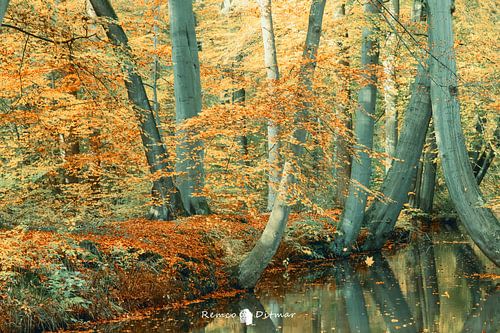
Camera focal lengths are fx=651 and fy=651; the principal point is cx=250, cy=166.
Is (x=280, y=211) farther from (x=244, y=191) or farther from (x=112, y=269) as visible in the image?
(x=112, y=269)

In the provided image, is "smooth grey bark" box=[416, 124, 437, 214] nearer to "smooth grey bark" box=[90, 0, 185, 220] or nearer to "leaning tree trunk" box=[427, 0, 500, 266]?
"leaning tree trunk" box=[427, 0, 500, 266]

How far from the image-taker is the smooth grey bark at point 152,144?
1128cm

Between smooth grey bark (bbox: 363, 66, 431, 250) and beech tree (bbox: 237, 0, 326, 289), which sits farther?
smooth grey bark (bbox: 363, 66, 431, 250)

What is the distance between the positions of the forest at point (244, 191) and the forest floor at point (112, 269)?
0.03 metres

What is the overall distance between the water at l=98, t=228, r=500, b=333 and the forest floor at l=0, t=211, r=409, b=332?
38 centimetres

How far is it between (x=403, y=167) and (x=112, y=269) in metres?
7.16

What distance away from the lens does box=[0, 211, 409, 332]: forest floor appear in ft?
25.2

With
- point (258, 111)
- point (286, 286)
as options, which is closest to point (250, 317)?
point (286, 286)

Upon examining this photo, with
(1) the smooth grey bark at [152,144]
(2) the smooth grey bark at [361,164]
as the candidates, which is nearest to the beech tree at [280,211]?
(1) the smooth grey bark at [152,144]

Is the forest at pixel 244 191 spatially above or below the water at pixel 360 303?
above

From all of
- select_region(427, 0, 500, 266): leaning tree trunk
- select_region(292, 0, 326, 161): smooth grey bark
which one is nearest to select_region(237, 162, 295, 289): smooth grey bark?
select_region(292, 0, 326, 161): smooth grey bark

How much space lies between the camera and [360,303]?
368 inches

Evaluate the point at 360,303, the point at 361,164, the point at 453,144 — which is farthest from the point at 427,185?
the point at 360,303

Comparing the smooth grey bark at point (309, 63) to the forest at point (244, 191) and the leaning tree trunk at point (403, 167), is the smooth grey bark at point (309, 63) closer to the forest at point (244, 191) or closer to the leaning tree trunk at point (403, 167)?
the forest at point (244, 191)
